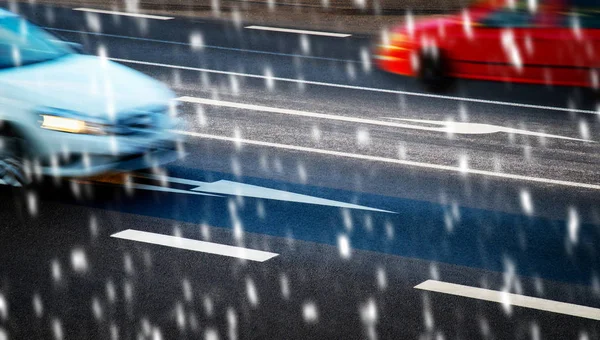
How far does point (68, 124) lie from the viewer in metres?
9.59

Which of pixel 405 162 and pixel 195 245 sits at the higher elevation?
pixel 195 245

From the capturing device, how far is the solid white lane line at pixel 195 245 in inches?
332

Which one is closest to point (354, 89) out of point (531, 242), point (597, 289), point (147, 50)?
point (147, 50)

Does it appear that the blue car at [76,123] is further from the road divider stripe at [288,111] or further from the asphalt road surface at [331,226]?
the road divider stripe at [288,111]

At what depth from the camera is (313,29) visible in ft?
60.7

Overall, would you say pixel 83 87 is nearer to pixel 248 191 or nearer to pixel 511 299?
pixel 248 191

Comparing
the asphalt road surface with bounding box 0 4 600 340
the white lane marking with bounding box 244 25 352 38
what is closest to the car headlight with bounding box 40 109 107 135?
the asphalt road surface with bounding box 0 4 600 340

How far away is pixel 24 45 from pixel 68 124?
162 centimetres

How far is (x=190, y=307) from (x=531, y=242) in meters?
2.85

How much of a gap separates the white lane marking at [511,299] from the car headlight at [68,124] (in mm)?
3323

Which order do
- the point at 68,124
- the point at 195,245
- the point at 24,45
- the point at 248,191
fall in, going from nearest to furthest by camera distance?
the point at 195,245 < the point at 68,124 < the point at 248,191 < the point at 24,45

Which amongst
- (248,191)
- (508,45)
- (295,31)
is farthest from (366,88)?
(248,191)

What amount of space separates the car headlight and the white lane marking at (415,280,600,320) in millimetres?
3323

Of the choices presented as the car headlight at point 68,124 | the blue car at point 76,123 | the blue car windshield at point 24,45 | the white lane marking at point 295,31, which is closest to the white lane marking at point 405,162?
the blue car at point 76,123
